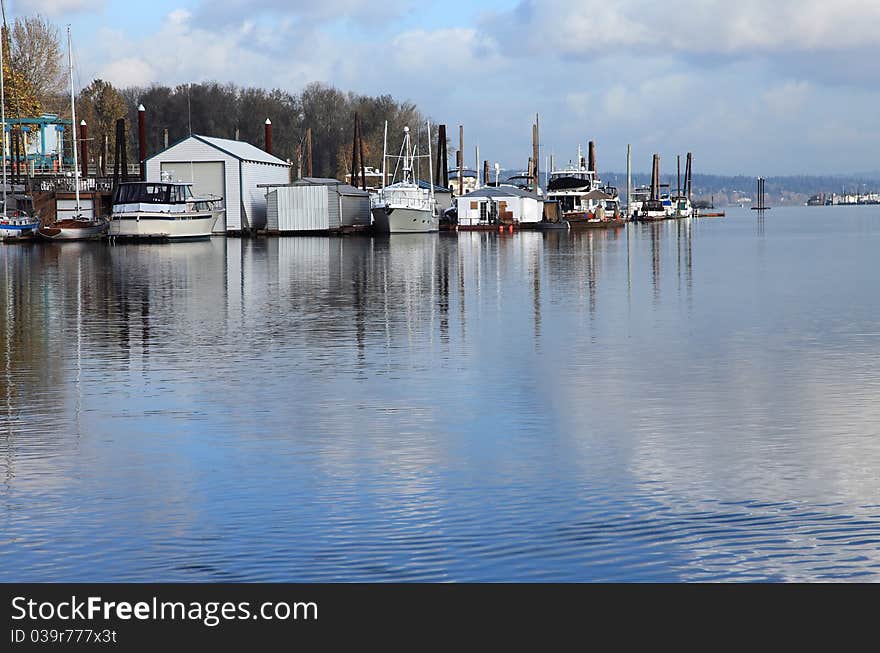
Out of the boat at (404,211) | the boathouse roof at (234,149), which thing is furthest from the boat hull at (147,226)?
the boat at (404,211)

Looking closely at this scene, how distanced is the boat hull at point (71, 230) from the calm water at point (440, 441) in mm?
41685

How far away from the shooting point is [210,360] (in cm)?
1677

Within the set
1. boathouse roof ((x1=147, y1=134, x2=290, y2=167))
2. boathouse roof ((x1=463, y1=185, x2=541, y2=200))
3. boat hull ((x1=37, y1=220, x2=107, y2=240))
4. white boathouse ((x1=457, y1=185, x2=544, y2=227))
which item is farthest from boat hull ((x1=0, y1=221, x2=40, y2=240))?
boathouse roof ((x1=463, y1=185, x2=541, y2=200))

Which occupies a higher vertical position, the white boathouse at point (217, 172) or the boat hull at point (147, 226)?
the white boathouse at point (217, 172)

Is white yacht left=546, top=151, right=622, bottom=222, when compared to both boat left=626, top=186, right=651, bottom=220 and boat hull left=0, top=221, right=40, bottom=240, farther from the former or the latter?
boat hull left=0, top=221, right=40, bottom=240

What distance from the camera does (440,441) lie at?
37.1ft

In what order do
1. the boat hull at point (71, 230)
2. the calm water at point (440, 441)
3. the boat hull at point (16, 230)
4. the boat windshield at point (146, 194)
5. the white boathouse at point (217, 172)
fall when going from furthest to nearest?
the white boathouse at point (217, 172) → the boat hull at point (71, 230) → the boat windshield at point (146, 194) → the boat hull at point (16, 230) → the calm water at point (440, 441)

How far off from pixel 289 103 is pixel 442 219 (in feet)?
229

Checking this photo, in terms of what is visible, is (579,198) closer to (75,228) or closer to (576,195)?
(576,195)

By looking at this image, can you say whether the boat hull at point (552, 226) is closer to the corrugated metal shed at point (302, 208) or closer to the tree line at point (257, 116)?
the corrugated metal shed at point (302, 208)

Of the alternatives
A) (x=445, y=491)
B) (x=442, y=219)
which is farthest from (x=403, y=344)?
(x=442, y=219)

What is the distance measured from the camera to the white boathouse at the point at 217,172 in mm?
73938

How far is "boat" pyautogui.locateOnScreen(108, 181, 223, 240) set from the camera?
63.8 m
